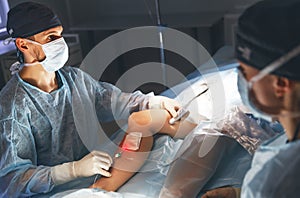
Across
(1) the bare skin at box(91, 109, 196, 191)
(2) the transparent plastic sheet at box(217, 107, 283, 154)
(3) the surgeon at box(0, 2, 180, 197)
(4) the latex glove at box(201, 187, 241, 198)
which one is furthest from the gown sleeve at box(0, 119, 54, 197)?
(2) the transparent plastic sheet at box(217, 107, 283, 154)

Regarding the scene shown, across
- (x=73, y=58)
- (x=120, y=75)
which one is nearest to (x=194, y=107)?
(x=73, y=58)

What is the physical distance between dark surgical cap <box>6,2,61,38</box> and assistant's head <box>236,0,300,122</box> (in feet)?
3.12

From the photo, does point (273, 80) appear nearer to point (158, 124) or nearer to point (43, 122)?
point (158, 124)

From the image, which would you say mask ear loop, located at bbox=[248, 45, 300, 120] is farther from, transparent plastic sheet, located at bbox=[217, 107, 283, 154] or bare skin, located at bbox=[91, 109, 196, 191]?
bare skin, located at bbox=[91, 109, 196, 191]

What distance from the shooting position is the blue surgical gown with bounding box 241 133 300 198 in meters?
0.74

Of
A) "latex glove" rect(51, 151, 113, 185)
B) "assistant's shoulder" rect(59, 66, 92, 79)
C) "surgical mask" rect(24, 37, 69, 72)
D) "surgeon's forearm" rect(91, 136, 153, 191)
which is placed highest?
"surgical mask" rect(24, 37, 69, 72)

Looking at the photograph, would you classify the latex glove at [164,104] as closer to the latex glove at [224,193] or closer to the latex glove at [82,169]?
the latex glove at [82,169]

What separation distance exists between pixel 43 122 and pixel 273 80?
3.40 ft

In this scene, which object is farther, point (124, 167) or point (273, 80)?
point (124, 167)

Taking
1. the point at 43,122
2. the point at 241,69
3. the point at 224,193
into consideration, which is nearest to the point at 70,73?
the point at 43,122

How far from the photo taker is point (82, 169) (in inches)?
55.3

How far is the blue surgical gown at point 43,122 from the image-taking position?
4.55 feet

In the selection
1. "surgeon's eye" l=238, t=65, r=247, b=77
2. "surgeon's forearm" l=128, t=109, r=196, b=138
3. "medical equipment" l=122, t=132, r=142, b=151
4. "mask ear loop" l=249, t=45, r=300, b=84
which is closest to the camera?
"mask ear loop" l=249, t=45, r=300, b=84

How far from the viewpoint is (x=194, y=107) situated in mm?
1795
